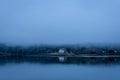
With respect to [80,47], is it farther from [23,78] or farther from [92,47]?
[23,78]

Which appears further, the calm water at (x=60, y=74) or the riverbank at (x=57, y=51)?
the riverbank at (x=57, y=51)

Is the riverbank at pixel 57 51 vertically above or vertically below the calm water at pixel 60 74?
A: above

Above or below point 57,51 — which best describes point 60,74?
below

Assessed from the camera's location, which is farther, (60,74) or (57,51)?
(57,51)

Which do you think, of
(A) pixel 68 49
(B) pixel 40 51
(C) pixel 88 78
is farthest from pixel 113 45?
(C) pixel 88 78

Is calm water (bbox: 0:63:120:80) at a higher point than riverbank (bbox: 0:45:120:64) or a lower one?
lower

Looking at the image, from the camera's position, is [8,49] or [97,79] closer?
[97,79]

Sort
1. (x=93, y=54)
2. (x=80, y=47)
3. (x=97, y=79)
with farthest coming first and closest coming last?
1. (x=80, y=47)
2. (x=93, y=54)
3. (x=97, y=79)

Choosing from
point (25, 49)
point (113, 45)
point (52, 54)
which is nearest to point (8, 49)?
point (25, 49)

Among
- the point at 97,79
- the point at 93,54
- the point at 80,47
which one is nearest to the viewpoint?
the point at 97,79

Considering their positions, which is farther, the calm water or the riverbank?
the riverbank

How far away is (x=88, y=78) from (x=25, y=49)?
1942cm

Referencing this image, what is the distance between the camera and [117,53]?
1082 inches

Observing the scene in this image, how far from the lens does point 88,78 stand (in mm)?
11094
